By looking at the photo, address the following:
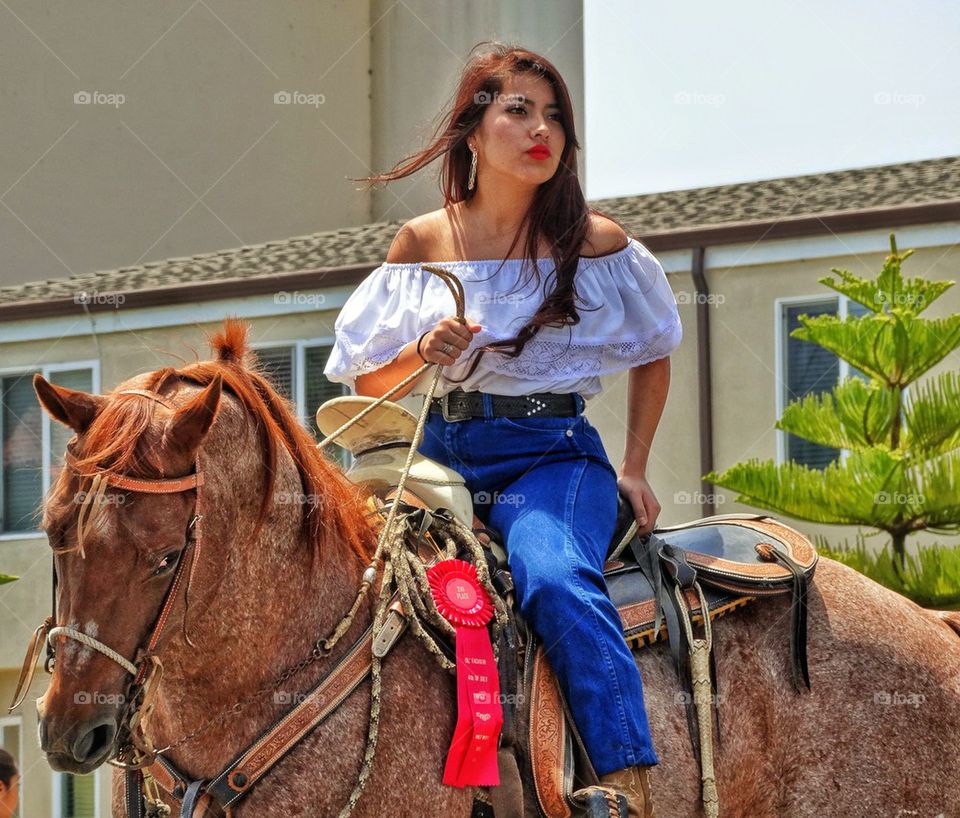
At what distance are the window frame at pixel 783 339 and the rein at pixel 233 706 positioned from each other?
44.2ft

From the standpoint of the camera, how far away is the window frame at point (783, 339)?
17.3 m

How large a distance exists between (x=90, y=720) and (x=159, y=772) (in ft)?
1.53

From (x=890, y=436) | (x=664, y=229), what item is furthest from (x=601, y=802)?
(x=664, y=229)

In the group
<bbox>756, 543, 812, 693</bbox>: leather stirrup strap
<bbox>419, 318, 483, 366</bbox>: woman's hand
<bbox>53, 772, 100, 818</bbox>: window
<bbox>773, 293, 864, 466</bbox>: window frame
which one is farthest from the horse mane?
<bbox>53, 772, 100, 818</bbox>: window

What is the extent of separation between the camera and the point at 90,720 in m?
3.62

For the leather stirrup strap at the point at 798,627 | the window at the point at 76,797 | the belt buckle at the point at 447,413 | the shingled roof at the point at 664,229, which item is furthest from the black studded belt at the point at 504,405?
the window at the point at 76,797

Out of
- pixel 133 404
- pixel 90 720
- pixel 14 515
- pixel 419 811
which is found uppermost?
→ pixel 133 404

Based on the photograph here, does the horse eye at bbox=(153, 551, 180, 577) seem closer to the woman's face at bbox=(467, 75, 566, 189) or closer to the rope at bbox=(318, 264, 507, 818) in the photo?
the rope at bbox=(318, 264, 507, 818)

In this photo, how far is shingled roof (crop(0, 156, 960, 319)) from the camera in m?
17.4

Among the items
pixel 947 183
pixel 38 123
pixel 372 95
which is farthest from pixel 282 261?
pixel 947 183

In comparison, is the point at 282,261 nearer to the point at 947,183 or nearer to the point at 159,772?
the point at 947,183

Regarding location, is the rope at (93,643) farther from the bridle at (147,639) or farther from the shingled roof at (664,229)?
the shingled roof at (664,229)

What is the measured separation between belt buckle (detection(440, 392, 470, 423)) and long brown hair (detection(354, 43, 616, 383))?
0.35ft

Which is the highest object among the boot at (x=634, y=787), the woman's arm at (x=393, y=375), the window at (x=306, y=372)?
the woman's arm at (x=393, y=375)
